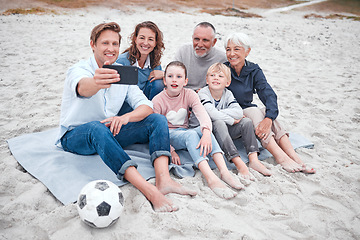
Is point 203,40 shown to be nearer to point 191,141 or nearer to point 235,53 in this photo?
point 235,53

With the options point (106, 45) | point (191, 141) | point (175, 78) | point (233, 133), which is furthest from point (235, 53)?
point (106, 45)

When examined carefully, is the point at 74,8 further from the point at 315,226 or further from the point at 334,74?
the point at 315,226

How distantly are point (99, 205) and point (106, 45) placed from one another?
4.39 feet

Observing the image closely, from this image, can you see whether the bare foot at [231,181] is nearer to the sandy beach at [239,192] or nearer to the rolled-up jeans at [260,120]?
the sandy beach at [239,192]

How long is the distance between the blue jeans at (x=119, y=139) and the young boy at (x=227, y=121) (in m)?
0.59

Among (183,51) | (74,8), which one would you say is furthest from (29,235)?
(74,8)

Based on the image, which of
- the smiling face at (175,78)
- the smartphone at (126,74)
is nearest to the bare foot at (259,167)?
the smiling face at (175,78)

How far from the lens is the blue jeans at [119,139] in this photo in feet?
6.72

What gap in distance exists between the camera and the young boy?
254 cm

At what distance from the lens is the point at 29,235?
1669 millimetres

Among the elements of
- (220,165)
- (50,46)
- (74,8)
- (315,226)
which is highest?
(74,8)

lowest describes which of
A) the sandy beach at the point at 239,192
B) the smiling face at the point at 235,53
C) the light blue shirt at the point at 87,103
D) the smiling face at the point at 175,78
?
the sandy beach at the point at 239,192

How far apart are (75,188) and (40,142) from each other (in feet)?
3.21

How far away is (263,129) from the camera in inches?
108
